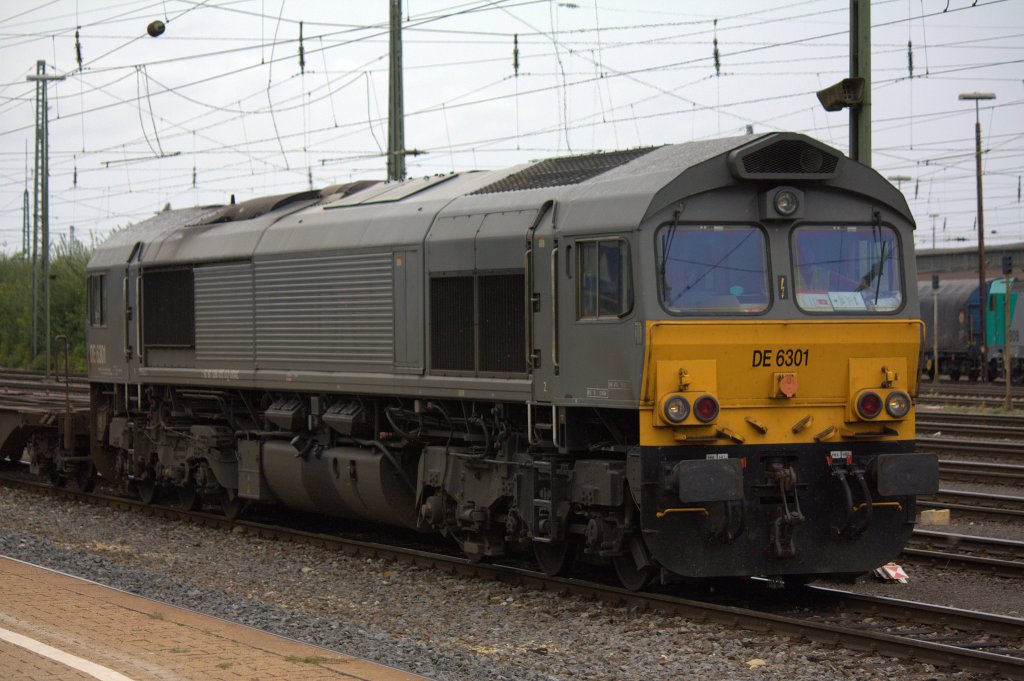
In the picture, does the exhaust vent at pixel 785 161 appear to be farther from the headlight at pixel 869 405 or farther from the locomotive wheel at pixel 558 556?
the locomotive wheel at pixel 558 556

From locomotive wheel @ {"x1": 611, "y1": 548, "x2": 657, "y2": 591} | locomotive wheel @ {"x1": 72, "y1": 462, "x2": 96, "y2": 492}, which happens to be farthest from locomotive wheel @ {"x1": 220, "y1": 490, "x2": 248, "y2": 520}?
locomotive wheel @ {"x1": 611, "y1": 548, "x2": 657, "y2": 591}

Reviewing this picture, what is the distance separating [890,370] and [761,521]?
5.77ft

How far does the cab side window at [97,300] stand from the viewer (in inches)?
798

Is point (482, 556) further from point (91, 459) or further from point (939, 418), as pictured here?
point (939, 418)

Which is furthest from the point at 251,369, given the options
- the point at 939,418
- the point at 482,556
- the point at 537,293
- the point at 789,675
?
the point at 939,418

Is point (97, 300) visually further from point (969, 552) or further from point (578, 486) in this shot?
point (969, 552)

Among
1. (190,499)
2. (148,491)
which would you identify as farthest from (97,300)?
(190,499)

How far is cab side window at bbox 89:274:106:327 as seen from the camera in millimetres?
20281

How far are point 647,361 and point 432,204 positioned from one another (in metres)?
4.22

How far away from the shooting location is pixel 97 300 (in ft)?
67.3

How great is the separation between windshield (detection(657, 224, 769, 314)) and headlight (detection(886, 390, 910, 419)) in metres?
1.37

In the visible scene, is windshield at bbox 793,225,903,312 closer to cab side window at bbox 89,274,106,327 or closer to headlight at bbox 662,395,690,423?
headlight at bbox 662,395,690,423

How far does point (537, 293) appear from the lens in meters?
12.0

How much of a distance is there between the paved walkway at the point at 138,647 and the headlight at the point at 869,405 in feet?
16.0
